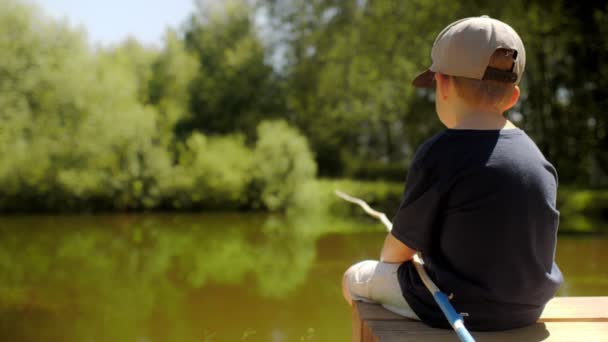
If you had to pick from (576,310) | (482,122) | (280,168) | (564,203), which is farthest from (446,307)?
(280,168)

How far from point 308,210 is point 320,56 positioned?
18.0ft

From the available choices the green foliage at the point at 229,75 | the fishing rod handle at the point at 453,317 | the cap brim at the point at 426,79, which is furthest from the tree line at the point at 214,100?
the fishing rod handle at the point at 453,317

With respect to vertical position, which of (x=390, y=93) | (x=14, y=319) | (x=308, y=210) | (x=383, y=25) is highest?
(x=383, y=25)

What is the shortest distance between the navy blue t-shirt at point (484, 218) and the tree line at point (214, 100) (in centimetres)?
1018

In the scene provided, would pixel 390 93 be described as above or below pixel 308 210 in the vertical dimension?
above

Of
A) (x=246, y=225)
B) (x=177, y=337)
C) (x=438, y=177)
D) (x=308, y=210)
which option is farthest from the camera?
(x=308, y=210)

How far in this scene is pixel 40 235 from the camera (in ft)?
29.4

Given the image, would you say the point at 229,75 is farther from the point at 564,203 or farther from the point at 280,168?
the point at 564,203

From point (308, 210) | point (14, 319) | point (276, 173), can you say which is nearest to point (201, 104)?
point (276, 173)

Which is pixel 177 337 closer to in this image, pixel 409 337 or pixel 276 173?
pixel 409 337

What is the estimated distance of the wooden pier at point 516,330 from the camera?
1.58 m

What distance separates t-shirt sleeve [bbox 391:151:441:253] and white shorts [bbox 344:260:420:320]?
157 mm

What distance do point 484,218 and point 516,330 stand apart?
1.29 feet

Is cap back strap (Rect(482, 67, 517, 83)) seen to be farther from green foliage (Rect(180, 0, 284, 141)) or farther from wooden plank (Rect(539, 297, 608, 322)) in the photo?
green foliage (Rect(180, 0, 284, 141))
